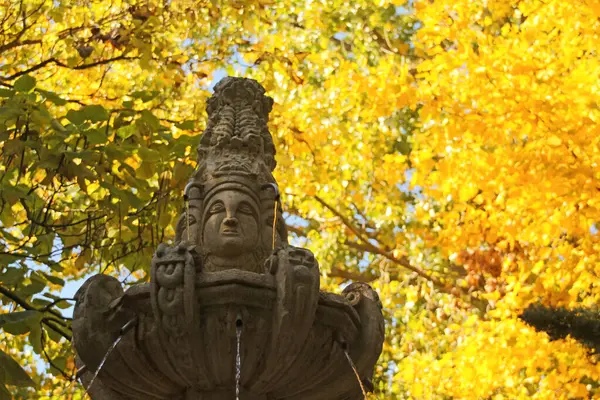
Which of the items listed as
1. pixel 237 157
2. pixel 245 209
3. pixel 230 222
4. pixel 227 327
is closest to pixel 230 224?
pixel 230 222

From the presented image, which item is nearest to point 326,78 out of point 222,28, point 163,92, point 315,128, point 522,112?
point 315,128

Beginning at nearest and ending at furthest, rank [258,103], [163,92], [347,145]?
[258,103] < [163,92] < [347,145]

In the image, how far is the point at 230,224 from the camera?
4117 mm

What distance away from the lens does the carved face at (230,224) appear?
4.08 m

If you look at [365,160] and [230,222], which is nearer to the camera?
[230,222]

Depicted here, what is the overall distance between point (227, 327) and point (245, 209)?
85 centimetres

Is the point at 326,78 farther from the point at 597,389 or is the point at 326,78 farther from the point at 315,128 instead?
the point at 597,389

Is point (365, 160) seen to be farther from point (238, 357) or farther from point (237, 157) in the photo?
point (238, 357)

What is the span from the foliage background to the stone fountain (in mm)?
877

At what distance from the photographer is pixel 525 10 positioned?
10.0 metres

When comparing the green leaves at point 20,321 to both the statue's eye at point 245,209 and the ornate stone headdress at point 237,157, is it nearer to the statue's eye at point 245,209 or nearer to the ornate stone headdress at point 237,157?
the ornate stone headdress at point 237,157

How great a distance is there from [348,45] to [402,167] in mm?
3013

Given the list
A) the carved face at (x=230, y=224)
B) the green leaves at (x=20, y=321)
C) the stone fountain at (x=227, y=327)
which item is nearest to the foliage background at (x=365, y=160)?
the green leaves at (x=20, y=321)

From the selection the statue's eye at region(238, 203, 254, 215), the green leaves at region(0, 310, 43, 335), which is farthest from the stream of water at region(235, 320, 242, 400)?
the green leaves at region(0, 310, 43, 335)
